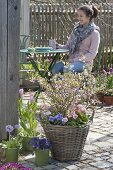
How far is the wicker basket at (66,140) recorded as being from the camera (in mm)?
4684

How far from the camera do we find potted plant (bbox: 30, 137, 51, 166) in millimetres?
4656

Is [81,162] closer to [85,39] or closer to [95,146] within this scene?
[95,146]

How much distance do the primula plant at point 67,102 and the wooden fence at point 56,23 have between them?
535cm

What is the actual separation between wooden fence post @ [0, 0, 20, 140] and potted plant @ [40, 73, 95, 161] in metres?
0.41

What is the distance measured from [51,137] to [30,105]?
2.09 feet

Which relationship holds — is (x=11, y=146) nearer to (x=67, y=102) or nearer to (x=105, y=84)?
(x=67, y=102)

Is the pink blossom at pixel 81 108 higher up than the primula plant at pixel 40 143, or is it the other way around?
the pink blossom at pixel 81 108

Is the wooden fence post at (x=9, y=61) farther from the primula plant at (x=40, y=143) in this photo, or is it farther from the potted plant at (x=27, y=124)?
the primula plant at (x=40, y=143)

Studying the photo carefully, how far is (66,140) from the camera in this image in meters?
4.71

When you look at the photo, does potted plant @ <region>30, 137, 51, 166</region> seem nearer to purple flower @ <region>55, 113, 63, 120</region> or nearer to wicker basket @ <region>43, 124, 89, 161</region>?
wicker basket @ <region>43, 124, 89, 161</region>

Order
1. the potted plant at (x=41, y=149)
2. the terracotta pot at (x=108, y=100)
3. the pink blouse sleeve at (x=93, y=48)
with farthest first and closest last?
the terracotta pot at (x=108, y=100)
the pink blouse sleeve at (x=93, y=48)
the potted plant at (x=41, y=149)

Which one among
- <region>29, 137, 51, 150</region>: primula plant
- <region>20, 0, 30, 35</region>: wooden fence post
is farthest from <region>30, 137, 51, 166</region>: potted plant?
<region>20, 0, 30, 35</region>: wooden fence post

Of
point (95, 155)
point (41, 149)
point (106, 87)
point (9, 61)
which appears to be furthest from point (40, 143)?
point (106, 87)

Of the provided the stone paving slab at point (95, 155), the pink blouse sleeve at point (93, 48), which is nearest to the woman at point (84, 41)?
the pink blouse sleeve at point (93, 48)
